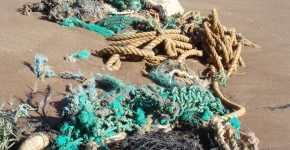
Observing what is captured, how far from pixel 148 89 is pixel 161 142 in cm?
Answer: 60

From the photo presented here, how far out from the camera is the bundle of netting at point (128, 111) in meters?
2.00

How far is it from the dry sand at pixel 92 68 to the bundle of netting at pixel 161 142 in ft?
1.80

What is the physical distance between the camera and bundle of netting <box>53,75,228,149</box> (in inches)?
78.7

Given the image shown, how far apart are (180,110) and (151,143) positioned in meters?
0.42

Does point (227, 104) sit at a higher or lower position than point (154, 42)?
lower

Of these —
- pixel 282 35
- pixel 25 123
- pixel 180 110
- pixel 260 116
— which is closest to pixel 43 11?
pixel 25 123

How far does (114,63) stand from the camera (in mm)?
3117

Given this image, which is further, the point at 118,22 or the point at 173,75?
the point at 118,22

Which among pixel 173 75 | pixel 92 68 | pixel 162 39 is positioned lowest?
pixel 92 68

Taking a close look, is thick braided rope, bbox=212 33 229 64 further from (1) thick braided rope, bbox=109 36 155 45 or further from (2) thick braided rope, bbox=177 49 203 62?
(1) thick braided rope, bbox=109 36 155 45

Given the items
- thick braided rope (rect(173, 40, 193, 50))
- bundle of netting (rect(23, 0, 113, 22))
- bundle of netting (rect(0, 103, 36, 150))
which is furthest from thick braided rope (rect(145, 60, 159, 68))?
bundle of netting (rect(0, 103, 36, 150))

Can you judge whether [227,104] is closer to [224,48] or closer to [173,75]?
[173,75]

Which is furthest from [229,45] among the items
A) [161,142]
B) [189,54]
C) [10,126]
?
[10,126]

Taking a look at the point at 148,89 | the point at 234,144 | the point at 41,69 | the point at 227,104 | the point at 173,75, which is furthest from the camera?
the point at 173,75
